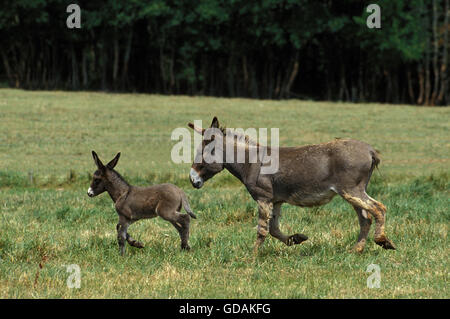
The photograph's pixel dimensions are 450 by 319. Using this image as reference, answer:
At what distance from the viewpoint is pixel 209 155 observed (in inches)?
444

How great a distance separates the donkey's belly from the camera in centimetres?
1115

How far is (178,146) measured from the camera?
3070cm

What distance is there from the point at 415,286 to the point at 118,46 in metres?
52.1

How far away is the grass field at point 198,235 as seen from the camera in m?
9.09

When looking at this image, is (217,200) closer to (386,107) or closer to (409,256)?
(409,256)

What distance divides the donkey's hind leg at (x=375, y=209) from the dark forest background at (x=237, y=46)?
43265 millimetres

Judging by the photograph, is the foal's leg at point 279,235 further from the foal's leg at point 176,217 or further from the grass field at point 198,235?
the foal's leg at point 176,217

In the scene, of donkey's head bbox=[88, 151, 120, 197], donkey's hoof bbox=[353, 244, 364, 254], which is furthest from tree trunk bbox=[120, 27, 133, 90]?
donkey's hoof bbox=[353, 244, 364, 254]

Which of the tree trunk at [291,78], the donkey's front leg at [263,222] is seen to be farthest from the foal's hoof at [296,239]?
the tree trunk at [291,78]

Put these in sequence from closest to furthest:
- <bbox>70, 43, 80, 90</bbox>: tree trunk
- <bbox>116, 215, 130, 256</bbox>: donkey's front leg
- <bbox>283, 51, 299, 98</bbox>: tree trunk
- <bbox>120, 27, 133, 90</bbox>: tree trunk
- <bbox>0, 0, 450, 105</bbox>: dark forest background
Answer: <bbox>116, 215, 130, 256</bbox>: donkey's front leg → <bbox>0, 0, 450, 105</bbox>: dark forest background → <bbox>120, 27, 133, 90</bbox>: tree trunk → <bbox>70, 43, 80, 90</bbox>: tree trunk → <bbox>283, 51, 299, 98</bbox>: tree trunk

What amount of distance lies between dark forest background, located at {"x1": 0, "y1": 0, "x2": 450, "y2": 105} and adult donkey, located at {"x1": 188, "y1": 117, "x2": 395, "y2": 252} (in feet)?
141

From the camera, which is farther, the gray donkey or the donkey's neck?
the donkey's neck

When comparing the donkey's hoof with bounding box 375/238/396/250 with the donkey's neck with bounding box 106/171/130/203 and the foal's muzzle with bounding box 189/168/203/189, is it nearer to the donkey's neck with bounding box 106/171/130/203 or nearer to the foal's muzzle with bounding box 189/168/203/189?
the foal's muzzle with bounding box 189/168/203/189
